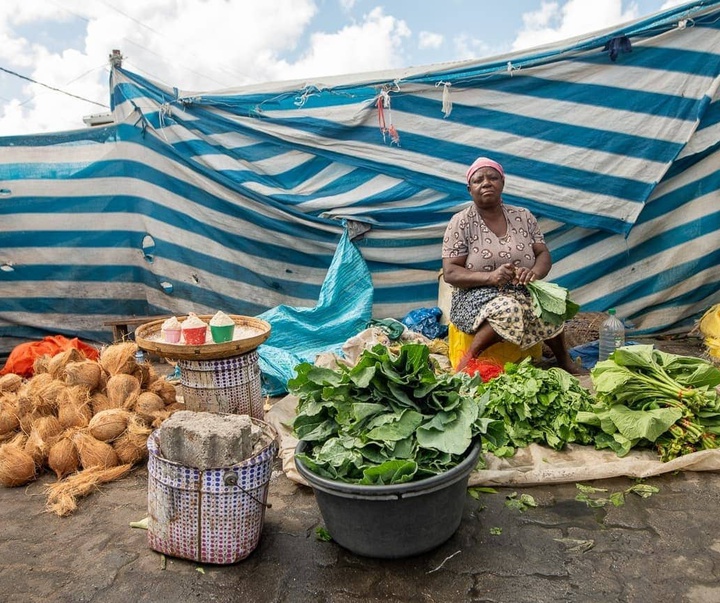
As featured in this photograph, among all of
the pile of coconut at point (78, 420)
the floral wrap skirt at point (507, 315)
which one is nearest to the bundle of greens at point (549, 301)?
the floral wrap skirt at point (507, 315)

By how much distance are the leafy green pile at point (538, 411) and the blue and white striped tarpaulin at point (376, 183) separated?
85.9 inches

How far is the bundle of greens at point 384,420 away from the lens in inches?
93.1

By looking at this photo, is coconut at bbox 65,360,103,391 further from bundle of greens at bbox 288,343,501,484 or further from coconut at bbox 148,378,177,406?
bundle of greens at bbox 288,343,501,484

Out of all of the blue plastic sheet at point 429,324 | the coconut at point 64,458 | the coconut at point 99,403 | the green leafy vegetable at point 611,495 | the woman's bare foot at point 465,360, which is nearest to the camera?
the green leafy vegetable at point 611,495

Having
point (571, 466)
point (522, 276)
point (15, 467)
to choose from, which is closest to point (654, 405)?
point (571, 466)

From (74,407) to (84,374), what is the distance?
9.6 inches

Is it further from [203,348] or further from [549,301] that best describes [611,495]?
[203,348]

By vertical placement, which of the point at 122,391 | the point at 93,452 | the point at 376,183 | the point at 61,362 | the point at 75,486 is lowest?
the point at 75,486

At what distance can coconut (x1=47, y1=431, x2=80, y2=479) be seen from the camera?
333 cm

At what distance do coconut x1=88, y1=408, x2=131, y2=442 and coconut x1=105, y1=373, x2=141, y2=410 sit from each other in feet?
0.57

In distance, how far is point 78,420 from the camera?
11.6ft

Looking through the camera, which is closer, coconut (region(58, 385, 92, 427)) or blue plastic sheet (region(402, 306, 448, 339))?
coconut (region(58, 385, 92, 427))

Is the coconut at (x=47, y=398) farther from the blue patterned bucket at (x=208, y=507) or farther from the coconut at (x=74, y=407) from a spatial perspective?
the blue patterned bucket at (x=208, y=507)

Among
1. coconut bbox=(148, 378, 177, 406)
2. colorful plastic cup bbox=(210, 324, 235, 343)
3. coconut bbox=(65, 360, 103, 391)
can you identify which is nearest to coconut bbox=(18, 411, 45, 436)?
coconut bbox=(65, 360, 103, 391)
